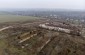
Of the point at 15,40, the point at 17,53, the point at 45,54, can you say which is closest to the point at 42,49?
the point at 45,54

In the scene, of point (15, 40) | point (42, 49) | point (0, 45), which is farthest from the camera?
point (15, 40)

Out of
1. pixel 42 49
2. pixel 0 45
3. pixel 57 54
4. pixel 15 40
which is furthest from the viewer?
pixel 15 40

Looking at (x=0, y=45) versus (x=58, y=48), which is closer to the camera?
(x=58, y=48)

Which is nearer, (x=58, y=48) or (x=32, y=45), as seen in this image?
(x=58, y=48)

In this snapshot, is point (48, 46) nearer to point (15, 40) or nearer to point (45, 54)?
point (45, 54)

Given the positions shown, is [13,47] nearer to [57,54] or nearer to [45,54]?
[45,54]

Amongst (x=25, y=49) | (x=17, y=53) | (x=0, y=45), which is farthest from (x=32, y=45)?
(x=0, y=45)

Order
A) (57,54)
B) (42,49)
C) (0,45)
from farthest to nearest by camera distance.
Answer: (0,45) → (42,49) → (57,54)

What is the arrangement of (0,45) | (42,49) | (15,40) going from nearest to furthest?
(42,49) → (0,45) → (15,40)
